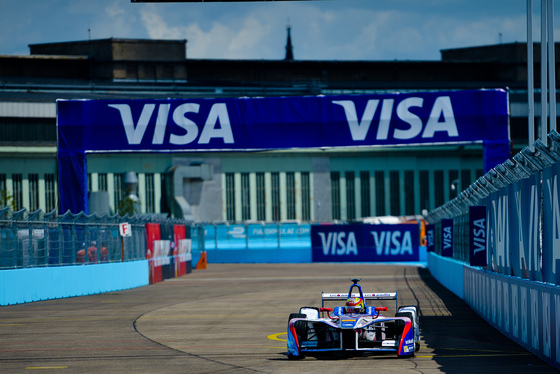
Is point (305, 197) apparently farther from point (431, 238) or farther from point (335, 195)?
point (431, 238)

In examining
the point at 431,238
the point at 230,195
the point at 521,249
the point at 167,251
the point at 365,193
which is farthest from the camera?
the point at 365,193

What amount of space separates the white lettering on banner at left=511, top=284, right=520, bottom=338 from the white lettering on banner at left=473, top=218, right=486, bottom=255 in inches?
163

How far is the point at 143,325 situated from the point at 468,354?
23.5 feet

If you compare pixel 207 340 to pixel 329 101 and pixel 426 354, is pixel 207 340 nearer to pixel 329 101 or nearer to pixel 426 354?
pixel 426 354

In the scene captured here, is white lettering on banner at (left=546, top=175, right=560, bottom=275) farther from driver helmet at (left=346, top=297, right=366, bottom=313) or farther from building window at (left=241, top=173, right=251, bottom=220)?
building window at (left=241, top=173, right=251, bottom=220)

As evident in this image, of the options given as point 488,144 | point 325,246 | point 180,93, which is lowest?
point 325,246

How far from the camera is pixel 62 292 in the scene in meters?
26.1

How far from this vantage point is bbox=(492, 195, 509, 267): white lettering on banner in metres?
14.9

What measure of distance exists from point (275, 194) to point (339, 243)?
15.7 metres

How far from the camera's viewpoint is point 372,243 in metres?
54.1

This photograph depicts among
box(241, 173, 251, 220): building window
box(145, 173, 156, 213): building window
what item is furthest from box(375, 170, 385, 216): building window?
box(145, 173, 156, 213): building window

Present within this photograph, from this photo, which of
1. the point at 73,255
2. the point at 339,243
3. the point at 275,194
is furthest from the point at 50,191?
the point at 73,255

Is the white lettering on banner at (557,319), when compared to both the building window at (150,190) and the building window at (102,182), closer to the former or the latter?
the building window at (102,182)

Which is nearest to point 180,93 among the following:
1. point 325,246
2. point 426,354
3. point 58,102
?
point 325,246
